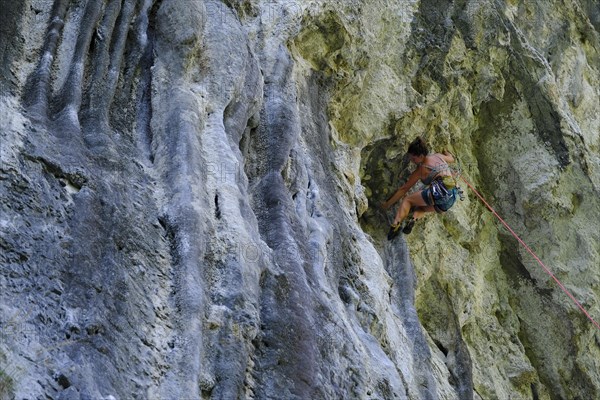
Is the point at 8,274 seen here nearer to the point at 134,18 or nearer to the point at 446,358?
the point at 134,18

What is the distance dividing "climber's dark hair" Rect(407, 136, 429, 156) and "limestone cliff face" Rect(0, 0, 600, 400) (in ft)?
0.69

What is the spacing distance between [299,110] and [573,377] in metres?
5.17

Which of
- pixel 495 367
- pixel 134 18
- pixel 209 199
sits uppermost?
pixel 134 18

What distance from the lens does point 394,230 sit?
9172mm

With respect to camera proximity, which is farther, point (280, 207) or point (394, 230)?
point (394, 230)

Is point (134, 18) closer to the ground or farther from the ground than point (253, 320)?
farther from the ground

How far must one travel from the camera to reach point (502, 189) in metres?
11.5

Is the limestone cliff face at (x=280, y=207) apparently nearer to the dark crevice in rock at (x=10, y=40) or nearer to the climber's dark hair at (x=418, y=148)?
the dark crevice in rock at (x=10, y=40)

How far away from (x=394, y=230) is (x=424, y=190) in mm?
512

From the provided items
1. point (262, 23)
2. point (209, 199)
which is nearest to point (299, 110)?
point (262, 23)

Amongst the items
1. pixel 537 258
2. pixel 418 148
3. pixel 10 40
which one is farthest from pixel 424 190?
pixel 10 40

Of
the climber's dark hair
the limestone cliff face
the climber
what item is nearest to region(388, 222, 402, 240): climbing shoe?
the climber

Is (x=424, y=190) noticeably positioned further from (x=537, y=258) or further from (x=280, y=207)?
(x=280, y=207)

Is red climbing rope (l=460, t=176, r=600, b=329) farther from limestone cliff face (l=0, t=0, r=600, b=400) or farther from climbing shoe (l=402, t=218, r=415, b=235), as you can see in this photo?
climbing shoe (l=402, t=218, r=415, b=235)
